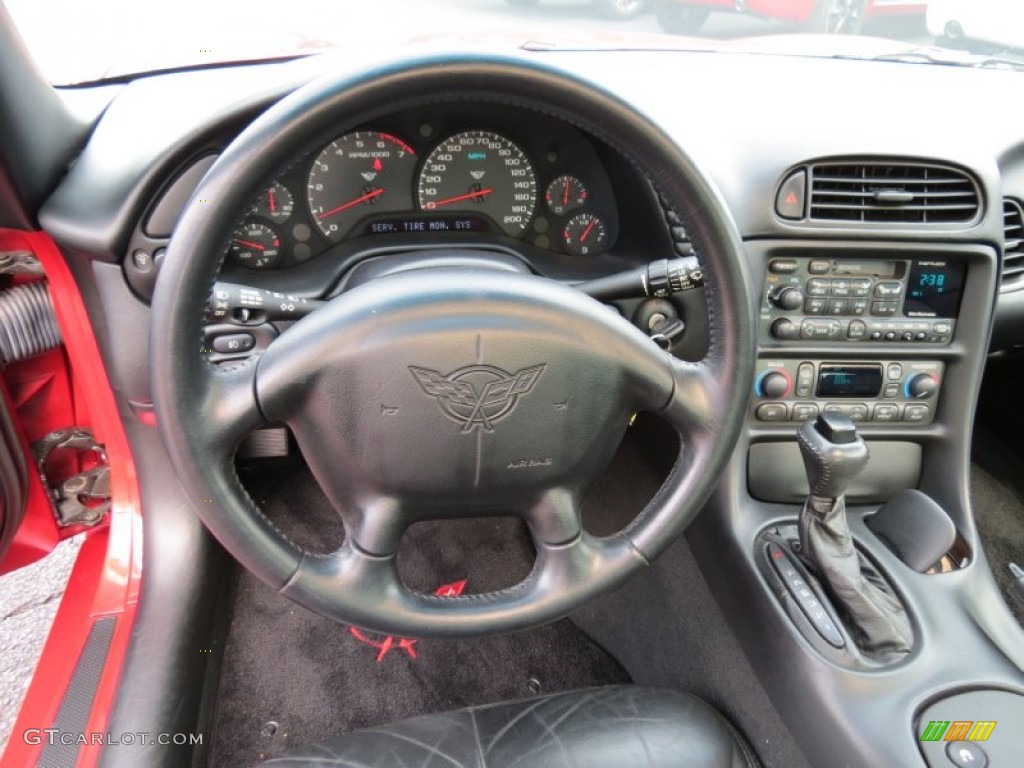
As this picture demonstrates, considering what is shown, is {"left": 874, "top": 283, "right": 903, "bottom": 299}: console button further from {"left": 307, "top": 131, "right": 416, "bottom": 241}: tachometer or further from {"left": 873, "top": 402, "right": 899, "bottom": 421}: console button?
{"left": 307, "top": 131, "right": 416, "bottom": 241}: tachometer

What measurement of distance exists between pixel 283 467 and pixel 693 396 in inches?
48.3

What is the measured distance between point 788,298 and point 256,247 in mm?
884

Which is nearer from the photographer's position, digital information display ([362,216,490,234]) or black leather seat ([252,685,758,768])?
black leather seat ([252,685,758,768])

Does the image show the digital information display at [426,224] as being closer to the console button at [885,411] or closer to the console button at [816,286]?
Answer: the console button at [816,286]

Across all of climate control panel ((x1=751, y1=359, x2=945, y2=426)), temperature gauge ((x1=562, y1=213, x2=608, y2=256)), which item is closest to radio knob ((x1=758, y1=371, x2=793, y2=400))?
climate control panel ((x1=751, y1=359, x2=945, y2=426))

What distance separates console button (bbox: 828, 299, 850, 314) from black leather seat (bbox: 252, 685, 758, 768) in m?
0.69

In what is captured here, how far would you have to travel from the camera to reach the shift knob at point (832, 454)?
41.2 inches

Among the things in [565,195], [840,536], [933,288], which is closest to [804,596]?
[840,536]

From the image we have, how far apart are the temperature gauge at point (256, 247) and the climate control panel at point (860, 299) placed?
2.70 ft

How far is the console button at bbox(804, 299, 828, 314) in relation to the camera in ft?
4.26

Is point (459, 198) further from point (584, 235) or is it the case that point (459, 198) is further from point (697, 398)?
point (697, 398)

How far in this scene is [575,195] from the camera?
4.29ft

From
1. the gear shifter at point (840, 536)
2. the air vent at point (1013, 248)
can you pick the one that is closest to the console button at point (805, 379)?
the gear shifter at point (840, 536)

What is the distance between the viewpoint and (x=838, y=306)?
1.31m
